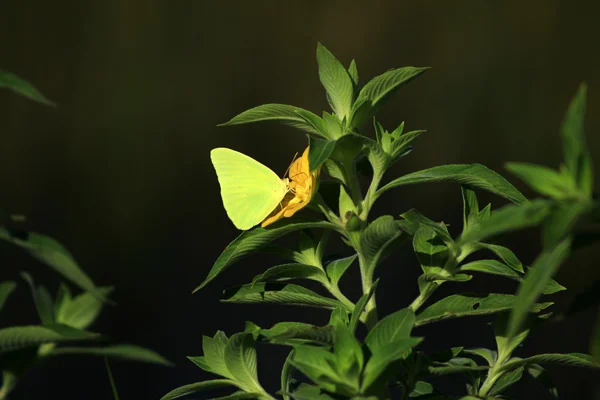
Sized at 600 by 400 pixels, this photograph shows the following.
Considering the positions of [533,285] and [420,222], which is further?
[420,222]

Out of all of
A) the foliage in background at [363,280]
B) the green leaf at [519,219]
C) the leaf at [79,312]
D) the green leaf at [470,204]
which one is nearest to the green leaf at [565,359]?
the foliage in background at [363,280]

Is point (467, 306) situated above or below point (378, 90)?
below

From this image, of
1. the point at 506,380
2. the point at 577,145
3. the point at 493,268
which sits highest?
the point at 577,145

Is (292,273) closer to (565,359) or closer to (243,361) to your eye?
(243,361)

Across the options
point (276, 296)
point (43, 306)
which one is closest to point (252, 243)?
point (276, 296)

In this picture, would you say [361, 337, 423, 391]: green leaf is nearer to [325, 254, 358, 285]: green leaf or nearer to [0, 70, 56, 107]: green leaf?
[325, 254, 358, 285]: green leaf

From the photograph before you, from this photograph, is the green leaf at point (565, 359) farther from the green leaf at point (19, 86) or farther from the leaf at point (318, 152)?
the green leaf at point (19, 86)
